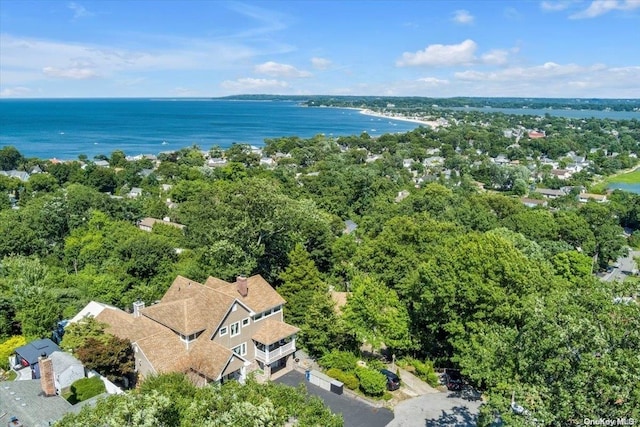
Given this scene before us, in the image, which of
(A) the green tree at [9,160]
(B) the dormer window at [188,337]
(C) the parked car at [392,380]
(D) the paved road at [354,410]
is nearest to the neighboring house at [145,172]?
(A) the green tree at [9,160]

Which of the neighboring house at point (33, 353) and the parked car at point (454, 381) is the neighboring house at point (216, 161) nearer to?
the neighboring house at point (33, 353)

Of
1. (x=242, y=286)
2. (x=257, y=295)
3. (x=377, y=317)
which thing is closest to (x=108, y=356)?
(x=242, y=286)

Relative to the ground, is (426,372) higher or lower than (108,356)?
lower

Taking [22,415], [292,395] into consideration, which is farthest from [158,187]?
[292,395]

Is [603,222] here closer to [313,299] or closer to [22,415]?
[313,299]

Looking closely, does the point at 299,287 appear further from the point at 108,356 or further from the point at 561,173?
the point at 561,173

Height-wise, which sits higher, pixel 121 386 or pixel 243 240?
pixel 243 240
